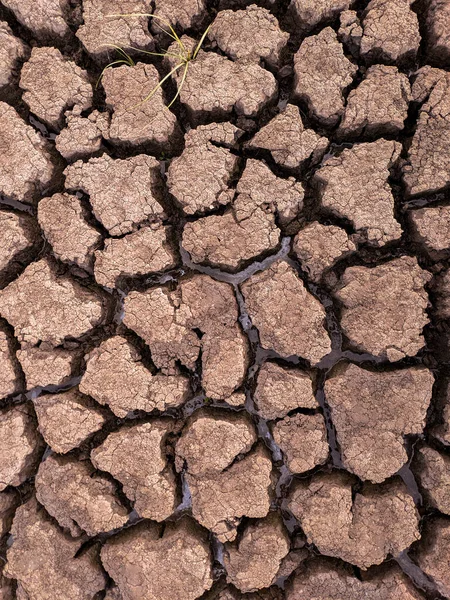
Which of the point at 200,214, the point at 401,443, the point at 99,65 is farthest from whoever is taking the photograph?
the point at 99,65

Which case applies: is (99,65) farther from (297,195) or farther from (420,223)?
(420,223)

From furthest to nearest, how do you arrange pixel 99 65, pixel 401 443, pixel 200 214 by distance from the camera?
pixel 99 65 → pixel 200 214 → pixel 401 443

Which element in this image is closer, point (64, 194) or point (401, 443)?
point (401, 443)

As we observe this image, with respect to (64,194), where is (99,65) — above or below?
above

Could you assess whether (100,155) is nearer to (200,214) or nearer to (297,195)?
(200,214)

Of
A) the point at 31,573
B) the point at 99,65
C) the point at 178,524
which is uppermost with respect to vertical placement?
the point at 99,65

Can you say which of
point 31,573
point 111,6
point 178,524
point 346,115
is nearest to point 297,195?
point 346,115
